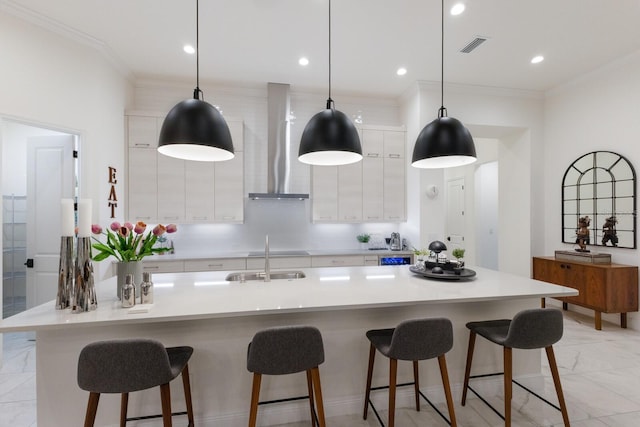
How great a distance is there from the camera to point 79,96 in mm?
3270

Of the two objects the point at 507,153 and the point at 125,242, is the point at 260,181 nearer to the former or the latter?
the point at 125,242

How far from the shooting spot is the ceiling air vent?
129 inches

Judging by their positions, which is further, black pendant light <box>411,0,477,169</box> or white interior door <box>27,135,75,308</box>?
white interior door <box>27,135,75,308</box>

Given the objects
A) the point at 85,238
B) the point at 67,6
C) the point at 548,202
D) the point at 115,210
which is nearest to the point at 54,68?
the point at 67,6

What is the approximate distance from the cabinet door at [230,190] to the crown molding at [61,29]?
167cm

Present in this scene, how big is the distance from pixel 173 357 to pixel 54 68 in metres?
3.20

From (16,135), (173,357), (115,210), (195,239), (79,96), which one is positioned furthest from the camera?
(195,239)

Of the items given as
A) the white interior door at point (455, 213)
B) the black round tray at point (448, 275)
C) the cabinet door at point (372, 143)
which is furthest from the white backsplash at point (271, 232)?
the white interior door at point (455, 213)

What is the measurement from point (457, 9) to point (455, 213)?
4.74 metres

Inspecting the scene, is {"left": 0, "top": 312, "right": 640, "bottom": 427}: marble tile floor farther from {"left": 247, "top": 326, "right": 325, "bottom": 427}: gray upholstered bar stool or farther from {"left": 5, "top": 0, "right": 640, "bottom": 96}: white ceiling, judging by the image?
{"left": 5, "top": 0, "right": 640, "bottom": 96}: white ceiling

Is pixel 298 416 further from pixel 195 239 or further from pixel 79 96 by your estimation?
pixel 79 96

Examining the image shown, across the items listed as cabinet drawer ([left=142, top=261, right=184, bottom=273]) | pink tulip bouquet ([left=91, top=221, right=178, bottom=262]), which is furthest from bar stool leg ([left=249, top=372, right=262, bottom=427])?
cabinet drawer ([left=142, top=261, right=184, bottom=273])

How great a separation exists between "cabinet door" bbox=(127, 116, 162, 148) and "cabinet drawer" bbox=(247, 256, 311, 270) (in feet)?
6.66

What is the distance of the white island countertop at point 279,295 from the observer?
5.32 feet
